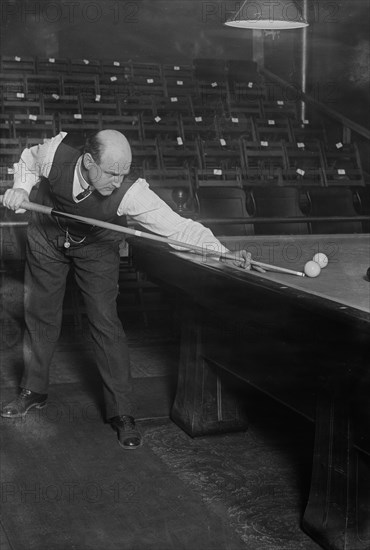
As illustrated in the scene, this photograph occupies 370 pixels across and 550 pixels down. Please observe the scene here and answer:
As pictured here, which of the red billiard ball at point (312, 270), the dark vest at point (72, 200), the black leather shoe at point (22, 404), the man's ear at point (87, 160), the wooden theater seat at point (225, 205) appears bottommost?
the black leather shoe at point (22, 404)

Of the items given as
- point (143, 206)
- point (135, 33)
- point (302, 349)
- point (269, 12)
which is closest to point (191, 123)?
point (135, 33)

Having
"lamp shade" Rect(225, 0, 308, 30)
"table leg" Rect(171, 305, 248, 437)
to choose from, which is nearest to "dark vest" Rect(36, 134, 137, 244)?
"table leg" Rect(171, 305, 248, 437)

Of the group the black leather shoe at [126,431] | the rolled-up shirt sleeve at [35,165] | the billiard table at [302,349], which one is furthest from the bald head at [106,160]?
the black leather shoe at [126,431]

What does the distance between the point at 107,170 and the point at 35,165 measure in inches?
18.8

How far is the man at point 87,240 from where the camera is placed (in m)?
3.34

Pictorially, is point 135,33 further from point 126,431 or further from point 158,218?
point 126,431

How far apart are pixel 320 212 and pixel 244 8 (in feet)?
5.27

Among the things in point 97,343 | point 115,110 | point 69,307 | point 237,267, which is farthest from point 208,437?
point 115,110

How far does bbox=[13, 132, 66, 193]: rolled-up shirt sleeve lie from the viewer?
11.4 ft

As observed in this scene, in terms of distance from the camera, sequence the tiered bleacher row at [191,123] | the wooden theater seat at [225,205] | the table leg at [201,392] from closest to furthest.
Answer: the table leg at [201,392] → the wooden theater seat at [225,205] → the tiered bleacher row at [191,123]

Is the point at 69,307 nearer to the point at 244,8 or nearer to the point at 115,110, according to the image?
the point at 244,8

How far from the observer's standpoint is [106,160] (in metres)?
3.23

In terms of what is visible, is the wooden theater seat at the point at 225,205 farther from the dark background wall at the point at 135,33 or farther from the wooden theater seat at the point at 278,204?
the dark background wall at the point at 135,33

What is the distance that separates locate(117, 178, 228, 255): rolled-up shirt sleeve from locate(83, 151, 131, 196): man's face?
0.13 meters
